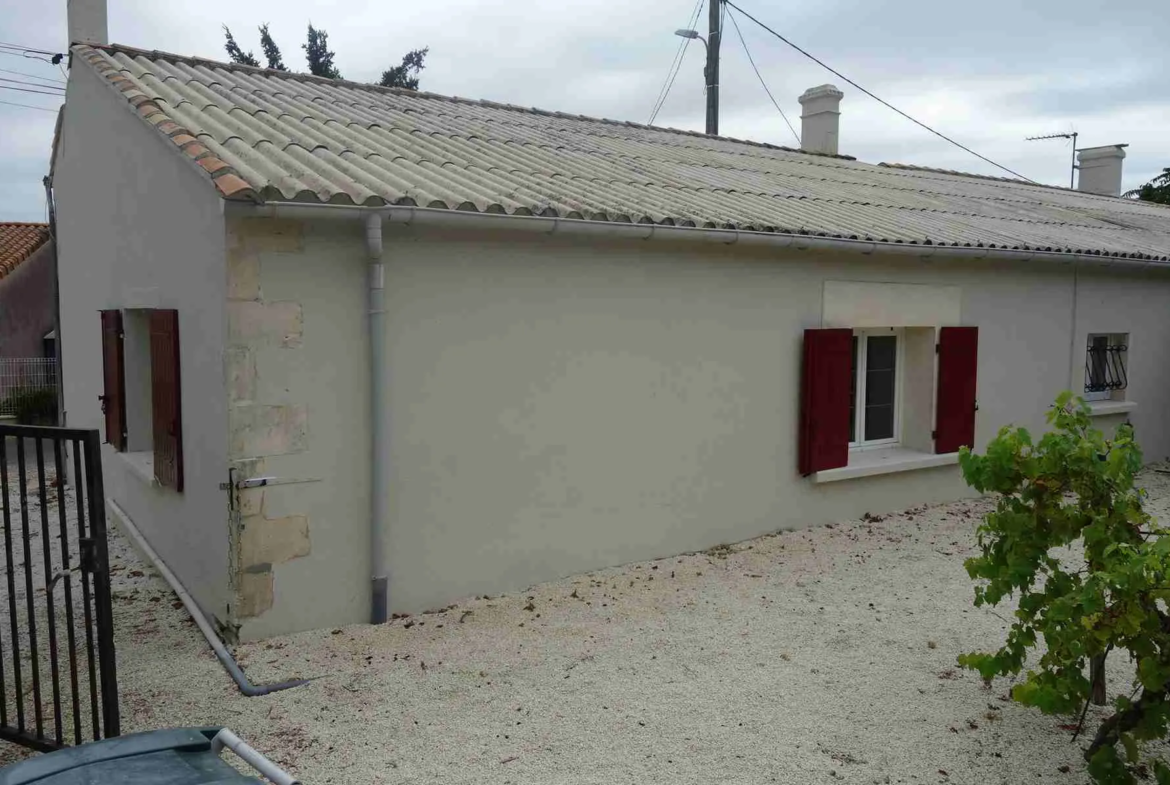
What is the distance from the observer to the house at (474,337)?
16.4 feet

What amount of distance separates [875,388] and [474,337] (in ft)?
15.1

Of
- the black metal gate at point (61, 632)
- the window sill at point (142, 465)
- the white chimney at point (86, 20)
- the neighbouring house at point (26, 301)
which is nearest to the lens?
the black metal gate at point (61, 632)

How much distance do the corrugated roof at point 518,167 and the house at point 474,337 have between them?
0.18 feet

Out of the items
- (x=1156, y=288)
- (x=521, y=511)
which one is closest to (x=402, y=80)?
(x=1156, y=288)

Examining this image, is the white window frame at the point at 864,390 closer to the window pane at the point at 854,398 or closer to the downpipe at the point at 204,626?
the window pane at the point at 854,398

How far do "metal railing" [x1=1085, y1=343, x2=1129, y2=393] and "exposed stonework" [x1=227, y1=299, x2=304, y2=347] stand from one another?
31.5ft

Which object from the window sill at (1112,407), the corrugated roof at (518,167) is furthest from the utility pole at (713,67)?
the window sill at (1112,407)

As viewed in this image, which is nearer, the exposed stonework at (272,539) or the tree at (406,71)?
the exposed stonework at (272,539)

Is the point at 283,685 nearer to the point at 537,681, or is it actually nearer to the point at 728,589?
the point at 537,681

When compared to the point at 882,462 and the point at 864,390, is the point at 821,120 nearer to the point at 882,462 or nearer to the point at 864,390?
the point at 864,390

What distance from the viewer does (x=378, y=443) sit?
5.16 metres

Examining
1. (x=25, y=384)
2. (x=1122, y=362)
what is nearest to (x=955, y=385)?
(x=1122, y=362)

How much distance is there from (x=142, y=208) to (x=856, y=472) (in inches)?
238

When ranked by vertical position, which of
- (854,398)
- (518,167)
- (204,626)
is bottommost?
(204,626)
